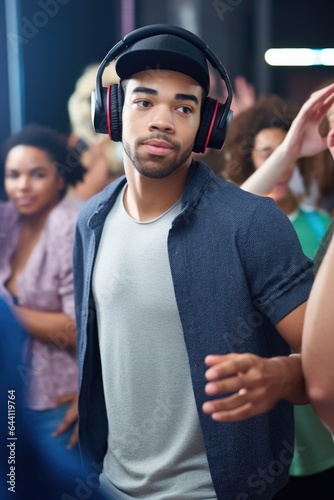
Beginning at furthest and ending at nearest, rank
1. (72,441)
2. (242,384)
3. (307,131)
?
(72,441) → (307,131) → (242,384)

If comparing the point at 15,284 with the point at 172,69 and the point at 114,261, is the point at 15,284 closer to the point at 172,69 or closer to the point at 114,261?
the point at 114,261

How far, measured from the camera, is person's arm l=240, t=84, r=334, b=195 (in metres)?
1.42

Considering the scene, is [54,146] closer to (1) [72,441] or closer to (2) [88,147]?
(2) [88,147]

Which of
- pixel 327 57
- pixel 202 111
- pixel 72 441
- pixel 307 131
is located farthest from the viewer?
pixel 72 441

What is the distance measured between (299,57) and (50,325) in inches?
40.6

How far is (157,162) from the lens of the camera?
46.8 inches

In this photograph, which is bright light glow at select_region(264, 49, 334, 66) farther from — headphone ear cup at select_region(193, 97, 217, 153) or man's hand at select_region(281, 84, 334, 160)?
headphone ear cup at select_region(193, 97, 217, 153)

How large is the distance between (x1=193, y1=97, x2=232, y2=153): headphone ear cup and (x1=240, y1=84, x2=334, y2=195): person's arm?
287mm

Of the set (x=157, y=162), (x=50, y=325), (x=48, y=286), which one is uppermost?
(x=157, y=162)

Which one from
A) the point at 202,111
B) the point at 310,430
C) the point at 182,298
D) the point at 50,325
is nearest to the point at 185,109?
the point at 202,111

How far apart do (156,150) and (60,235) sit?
70 cm

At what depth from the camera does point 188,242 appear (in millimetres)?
1196

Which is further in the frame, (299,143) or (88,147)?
(88,147)

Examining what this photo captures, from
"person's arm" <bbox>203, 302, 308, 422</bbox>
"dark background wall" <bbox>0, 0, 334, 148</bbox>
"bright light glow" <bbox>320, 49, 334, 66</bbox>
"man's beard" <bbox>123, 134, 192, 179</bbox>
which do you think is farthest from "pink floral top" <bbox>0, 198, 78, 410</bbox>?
"person's arm" <bbox>203, 302, 308, 422</bbox>
